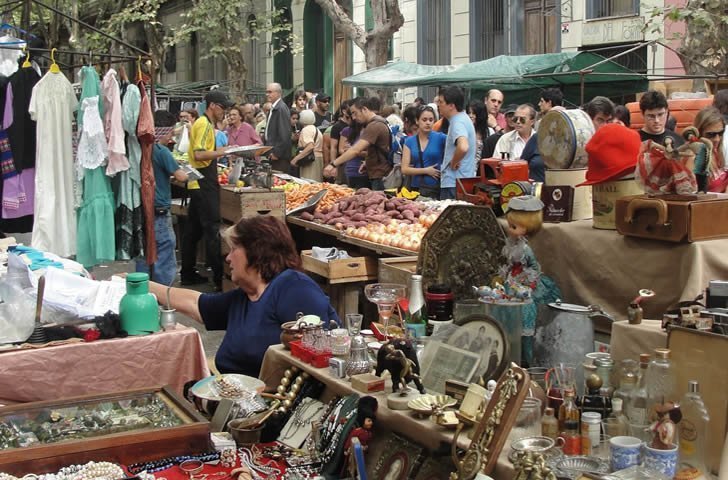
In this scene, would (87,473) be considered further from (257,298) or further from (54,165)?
(54,165)

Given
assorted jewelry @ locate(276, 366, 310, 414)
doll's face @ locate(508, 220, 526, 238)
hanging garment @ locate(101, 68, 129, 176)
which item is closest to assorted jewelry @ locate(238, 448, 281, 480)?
assorted jewelry @ locate(276, 366, 310, 414)

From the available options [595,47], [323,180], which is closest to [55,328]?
[323,180]

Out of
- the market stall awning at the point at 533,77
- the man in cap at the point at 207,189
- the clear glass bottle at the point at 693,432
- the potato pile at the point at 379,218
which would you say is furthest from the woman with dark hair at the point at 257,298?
the market stall awning at the point at 533,77

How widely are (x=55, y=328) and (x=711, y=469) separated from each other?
3052 millimetres

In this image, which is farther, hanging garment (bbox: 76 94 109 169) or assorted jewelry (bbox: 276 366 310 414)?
hanging garment (bbox: 76 94 109 169)

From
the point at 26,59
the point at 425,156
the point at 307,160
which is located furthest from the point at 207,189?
the point at 307,160

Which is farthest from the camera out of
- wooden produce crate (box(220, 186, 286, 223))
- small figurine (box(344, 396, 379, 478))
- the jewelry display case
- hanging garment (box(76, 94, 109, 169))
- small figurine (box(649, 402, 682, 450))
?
wooden produce crate (box(220, 186, 286, 223))

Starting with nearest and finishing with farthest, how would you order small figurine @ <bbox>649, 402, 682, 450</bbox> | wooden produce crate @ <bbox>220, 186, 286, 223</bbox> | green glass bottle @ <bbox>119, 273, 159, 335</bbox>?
small figurine @ <bbox>649, 402, 682, 450</bbox> → green glass bottle @ <bbox>119, 273, 159, 335</bbox> → wooden produce crate @ <bbox>220, 186, 286, 223</bbox>

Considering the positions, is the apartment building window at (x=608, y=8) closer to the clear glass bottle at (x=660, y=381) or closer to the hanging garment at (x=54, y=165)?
the hanging garment at (x=54, y=165)

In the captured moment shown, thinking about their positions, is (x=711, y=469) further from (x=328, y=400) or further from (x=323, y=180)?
(x=323, y=180)

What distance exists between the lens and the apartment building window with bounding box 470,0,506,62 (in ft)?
58.7

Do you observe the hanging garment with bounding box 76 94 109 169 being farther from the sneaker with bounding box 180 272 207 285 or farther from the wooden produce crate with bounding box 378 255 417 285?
the sneaker with bounding box 180 272 207 285

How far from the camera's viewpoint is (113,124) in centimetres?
636

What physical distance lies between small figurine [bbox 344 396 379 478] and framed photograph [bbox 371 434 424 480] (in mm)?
68
